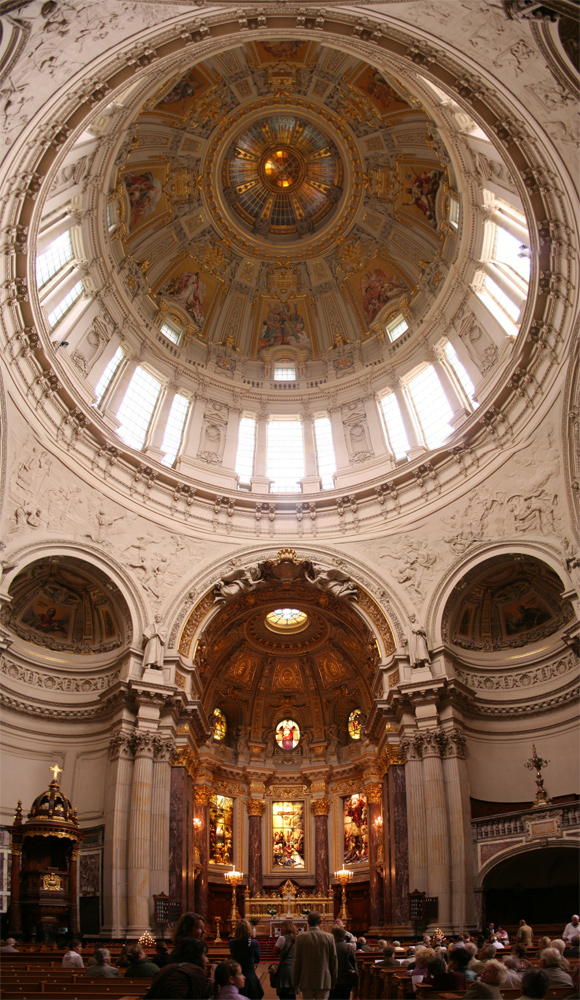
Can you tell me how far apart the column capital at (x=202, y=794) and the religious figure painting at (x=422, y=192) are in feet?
84.1

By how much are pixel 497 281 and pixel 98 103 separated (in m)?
15.3

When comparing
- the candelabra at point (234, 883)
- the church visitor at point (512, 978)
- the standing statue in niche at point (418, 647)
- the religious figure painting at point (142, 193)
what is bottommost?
Result: the candelabra at point (234, 883)

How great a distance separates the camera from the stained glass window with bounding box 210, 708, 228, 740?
3103cm

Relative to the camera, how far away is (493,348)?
26.1 meters

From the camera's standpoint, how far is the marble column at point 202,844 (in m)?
25.4

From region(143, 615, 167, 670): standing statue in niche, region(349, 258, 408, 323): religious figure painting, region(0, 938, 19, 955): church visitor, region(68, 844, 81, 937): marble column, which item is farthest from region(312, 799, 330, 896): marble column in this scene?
region(349, 258, 408, 323): religious figure painting

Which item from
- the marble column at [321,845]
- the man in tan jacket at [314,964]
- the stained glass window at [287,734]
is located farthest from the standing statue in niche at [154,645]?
the man in tan jacket at [314,964]

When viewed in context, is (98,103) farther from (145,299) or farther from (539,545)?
(539,545)

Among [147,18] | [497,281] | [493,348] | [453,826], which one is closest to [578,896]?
[453,826]

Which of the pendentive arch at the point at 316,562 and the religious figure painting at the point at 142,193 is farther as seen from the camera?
the religious figure painting at the point at 142,193

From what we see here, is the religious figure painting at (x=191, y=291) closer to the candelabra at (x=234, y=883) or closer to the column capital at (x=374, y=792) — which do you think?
the column capital at (x=374, y=792)

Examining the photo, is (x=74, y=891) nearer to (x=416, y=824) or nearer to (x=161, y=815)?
(x=161, y=815)

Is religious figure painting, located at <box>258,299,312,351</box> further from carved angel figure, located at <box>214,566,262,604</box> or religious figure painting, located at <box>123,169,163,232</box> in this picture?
carved angel figure, located at <box>214,566,262,604</box>

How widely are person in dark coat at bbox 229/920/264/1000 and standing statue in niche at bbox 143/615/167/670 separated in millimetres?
14893
